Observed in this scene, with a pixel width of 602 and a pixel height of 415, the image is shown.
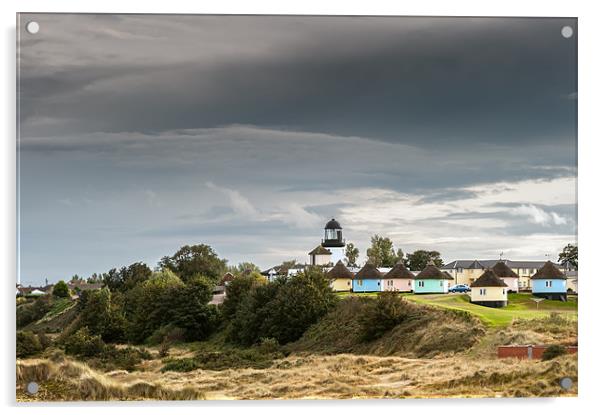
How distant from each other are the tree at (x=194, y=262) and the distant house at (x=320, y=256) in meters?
1.02

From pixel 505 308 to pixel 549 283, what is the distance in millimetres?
726

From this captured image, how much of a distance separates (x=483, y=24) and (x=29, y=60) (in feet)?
15.4

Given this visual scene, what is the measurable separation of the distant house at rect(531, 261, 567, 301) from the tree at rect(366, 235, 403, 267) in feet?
5.21

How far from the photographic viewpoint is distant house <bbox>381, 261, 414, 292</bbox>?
10.0m

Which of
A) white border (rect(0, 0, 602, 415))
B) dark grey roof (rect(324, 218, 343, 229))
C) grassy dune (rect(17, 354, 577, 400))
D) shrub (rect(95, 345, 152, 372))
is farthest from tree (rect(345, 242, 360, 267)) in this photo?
shrub (rect(95, 345, 152, 372))

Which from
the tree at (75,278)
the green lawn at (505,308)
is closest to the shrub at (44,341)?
the tree at (75,278)

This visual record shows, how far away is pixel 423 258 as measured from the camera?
31.6 feet

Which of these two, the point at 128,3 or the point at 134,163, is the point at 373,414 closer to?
the point at 134,163

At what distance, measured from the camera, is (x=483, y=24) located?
880 cm

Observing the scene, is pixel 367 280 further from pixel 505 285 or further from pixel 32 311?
pixel 32 311

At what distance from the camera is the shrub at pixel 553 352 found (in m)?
8.77

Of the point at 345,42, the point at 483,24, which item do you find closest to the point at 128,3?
the point at 345,42

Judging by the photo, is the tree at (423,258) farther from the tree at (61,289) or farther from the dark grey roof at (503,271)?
the tree at (61,289)
